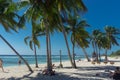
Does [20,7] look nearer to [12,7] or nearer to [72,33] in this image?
[12,7]

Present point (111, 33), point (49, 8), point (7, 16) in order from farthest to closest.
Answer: point (111, 33), point (7, 16), point (49, 8)

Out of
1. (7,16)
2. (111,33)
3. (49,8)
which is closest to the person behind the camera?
(49,8)

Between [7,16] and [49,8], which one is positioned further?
[7,16]

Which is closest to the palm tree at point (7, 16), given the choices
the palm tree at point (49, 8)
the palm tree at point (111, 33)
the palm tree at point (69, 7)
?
the palm tree at point (49, 8)

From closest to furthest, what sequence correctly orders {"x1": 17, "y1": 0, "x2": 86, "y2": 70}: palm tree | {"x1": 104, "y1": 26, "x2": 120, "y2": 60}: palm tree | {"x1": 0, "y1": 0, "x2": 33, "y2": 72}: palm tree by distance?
{"x1": 17, "y1": 0, "x2": 86, "y2": 70}: palm tree < {"x1": 0, "y1": 0, "x2": 33, "y2": 72}: palm tree < {"x1": 104, "y1": 26, "x2": 120, "y2": 60}: palm tree

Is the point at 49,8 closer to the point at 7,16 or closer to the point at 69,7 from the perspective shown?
the point at 69,7

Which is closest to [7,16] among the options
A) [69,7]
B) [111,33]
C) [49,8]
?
[49,8]

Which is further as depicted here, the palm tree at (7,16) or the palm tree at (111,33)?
the palm tree at (111,33)

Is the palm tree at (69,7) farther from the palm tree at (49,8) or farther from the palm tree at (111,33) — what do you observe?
the palm tree at (111,33)

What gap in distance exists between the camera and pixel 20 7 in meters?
21.5

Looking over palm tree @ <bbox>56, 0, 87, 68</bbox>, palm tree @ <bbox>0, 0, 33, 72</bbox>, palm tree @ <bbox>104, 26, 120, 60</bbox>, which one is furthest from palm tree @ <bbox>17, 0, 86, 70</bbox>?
palm tree @ <bbox>104, 26, 120, 60</bbox>

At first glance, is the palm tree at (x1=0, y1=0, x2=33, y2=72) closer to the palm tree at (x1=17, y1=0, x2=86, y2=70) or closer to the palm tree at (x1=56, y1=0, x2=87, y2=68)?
the palm tree at (x1=17, y1=0, x2=86, y2=70)

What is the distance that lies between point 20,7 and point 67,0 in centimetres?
373

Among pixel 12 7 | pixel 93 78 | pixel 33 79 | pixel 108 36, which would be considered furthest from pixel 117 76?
pixel 108 36
